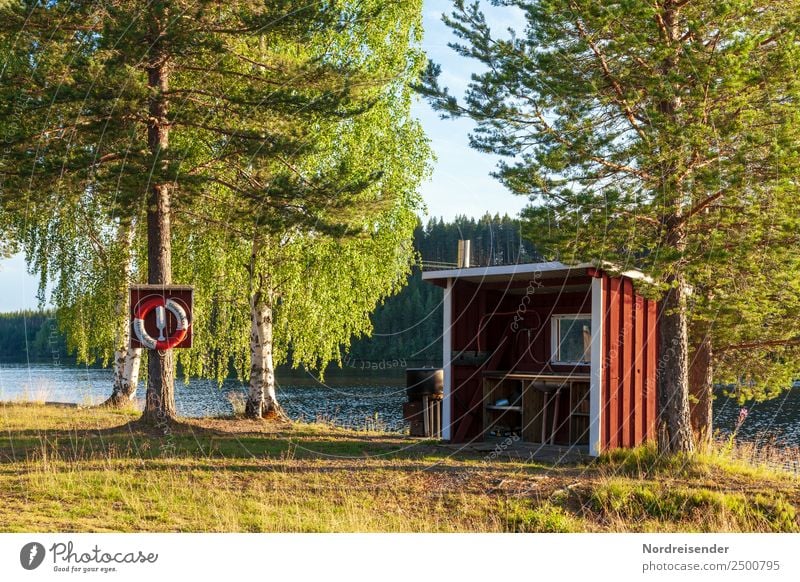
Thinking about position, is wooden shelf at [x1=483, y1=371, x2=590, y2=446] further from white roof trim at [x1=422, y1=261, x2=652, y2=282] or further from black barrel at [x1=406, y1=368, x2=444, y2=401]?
white roof trim at [x1=422, y1=261, x2=652, y2=282]

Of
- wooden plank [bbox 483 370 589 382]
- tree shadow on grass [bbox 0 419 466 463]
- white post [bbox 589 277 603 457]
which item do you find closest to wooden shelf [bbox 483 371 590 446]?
wooden plank [bbox 483 370 589 382]

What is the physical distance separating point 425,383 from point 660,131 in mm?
6800

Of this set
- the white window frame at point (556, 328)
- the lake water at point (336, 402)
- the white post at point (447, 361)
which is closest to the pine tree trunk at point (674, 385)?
the white window frame at point (556, 328)

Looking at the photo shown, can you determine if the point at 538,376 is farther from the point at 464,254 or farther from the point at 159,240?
the point at 159,240

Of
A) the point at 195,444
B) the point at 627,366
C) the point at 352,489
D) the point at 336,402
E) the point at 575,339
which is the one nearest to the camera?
the point at 352,489

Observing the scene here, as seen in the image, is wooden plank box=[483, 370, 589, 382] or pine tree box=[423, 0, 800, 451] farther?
wooden plank box=[483, 370, 589, 382]

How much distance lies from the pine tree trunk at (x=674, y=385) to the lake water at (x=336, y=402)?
6.01 metres

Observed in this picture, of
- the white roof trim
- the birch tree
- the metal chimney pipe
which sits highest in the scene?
the birch tree

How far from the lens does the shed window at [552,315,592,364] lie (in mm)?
13852

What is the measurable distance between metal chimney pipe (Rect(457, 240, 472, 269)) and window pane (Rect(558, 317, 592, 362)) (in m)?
1.99

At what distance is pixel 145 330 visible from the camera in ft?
41.1

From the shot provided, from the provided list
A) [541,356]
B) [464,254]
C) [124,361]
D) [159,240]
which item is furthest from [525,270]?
[124,361]

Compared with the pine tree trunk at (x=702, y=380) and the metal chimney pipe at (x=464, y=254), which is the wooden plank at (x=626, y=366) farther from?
the pine tree trunk at (x=702, y=380)

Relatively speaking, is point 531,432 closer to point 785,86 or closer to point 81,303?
point 785,86
